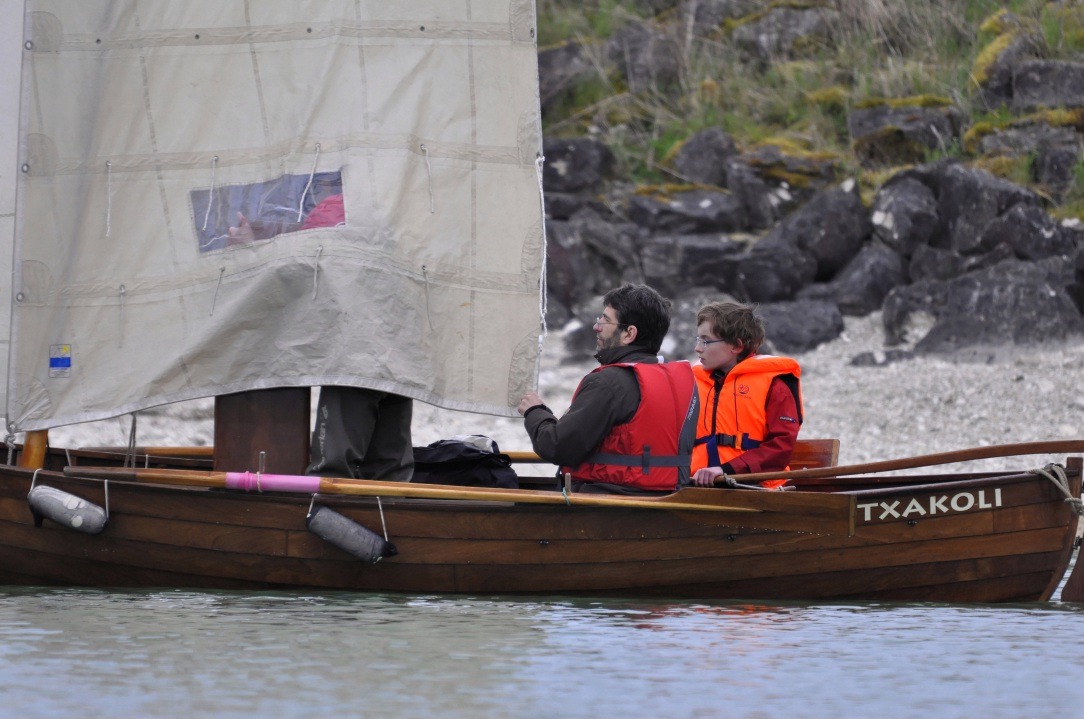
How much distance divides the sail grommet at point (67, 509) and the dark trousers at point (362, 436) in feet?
3.72

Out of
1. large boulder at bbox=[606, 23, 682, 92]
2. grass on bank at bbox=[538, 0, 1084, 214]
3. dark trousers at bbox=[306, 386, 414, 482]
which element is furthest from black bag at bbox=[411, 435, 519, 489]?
large boulder at bbox=[606, 23, 682, 92]

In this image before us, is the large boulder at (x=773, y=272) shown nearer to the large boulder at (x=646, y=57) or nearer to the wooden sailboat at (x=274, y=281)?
the large boulder at (x=646, y=57)

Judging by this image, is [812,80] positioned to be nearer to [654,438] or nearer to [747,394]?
[747,394]

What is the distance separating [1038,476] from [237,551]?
4163 millimetres

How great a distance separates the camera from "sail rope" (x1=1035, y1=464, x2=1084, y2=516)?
7680 mm

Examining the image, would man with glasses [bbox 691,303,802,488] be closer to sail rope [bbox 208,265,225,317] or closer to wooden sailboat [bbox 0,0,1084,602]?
wooden sailboat [bbox 0,0,1084,602]

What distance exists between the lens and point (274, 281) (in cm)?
824

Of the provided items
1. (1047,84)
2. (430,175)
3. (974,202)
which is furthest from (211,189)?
(1047,84)

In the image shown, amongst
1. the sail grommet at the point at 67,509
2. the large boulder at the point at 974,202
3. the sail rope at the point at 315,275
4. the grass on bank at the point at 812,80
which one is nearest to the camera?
the sail grommet at the point at 67,509

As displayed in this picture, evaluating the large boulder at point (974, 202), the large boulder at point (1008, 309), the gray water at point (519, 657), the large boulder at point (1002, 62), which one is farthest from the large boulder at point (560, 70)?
the gray water at point (519, 657)

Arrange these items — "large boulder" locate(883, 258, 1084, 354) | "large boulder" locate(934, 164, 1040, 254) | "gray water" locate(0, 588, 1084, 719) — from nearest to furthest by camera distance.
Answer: "gray water" locate(0, 588, 1084, 719) < "large boulder" locate(883, 258, 1084, 354) < "large boulder" locate(934, 164, 1040, 254)

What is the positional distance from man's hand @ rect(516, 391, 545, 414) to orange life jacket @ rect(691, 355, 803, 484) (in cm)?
93

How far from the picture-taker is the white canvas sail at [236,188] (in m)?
8.35

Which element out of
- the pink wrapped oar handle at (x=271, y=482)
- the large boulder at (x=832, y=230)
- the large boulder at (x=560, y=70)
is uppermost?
the large boulder at (x=560, y=70)
